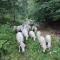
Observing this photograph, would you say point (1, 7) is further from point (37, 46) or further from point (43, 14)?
point (37, 46)

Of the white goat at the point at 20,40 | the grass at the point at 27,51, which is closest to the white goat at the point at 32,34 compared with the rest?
the grass at the point at 27,51

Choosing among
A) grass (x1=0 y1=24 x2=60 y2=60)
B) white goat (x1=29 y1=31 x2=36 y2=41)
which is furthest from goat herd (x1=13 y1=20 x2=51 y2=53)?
grass (x1=0 y1=24 x2=60 y2=60)

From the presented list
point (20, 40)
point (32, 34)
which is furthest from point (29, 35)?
point (20, 40)

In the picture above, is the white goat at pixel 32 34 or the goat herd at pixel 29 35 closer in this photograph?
the goat herd at pixel 29 35

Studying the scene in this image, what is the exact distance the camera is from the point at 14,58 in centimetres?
671

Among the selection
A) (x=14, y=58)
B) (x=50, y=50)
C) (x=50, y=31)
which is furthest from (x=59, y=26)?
(x=14, y=58)

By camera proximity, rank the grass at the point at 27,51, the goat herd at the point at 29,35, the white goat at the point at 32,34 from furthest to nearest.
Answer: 1. the white goat at the point at 32,34
2. the goat herd at the point at 29,35
3. the grass at the point at 27,51

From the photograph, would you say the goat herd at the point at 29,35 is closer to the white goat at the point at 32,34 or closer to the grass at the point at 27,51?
the white goat at the point at 32,34

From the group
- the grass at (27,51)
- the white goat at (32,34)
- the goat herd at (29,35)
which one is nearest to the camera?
the grass at (27,51)

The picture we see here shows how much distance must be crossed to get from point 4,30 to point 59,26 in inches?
76.2

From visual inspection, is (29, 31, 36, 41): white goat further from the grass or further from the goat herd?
the grass

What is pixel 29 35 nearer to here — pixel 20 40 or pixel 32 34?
pixel 32 34

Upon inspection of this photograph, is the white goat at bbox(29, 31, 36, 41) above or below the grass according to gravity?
above

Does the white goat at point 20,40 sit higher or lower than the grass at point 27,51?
higher
